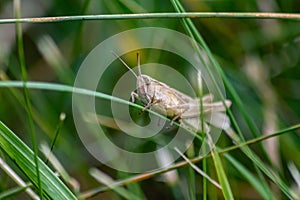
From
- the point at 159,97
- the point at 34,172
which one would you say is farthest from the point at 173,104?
the point at 34,172

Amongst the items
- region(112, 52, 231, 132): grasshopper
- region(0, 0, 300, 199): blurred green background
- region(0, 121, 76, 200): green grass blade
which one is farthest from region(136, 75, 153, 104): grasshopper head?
region(0, 0, 300, 199): blurred green background

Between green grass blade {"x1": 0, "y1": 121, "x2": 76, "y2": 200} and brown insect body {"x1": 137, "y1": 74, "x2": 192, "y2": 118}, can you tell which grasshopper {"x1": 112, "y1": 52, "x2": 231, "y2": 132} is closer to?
brown insect body {"x1": 137, "y1": 74, "x2": 192, "y2": 118}

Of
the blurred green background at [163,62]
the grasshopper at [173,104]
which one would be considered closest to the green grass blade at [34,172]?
the grasshopper at [173,104]

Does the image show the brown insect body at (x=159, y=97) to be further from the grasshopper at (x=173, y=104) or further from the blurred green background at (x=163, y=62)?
the blurred green background at (x=163, y=62)

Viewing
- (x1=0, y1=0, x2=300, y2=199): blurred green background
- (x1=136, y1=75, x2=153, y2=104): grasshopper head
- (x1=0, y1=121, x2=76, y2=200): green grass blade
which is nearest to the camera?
(x1=0, y1=121, x2=76, y2=200): green grass blade

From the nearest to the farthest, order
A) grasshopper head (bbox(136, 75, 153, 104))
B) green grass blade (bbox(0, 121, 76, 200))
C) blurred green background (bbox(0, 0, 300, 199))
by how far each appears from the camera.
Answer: green grass blade (bbox(0, 121, 76, 200))
grasshopper head (bbox(136, 75, 153, 104))
blurred green background (bbox(0, 0, 300, 199))

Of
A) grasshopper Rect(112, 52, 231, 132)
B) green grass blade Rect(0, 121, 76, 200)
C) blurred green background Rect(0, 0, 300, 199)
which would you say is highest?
blurred green background Rect(0, 0, 300, 199)

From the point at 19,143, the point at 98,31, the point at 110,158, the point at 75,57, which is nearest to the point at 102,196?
the point at 110,158
